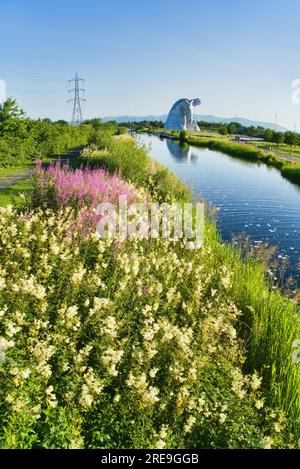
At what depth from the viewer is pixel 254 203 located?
21406 millimetres

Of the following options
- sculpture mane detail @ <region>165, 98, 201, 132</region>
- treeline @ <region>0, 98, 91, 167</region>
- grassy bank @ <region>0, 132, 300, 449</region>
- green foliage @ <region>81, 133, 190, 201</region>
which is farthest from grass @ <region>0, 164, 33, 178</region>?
sculpture mane detail @ <region>165, 98, 201, 132</region>

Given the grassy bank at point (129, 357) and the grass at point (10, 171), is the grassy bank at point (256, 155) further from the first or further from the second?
the grassy bank at point (129, 357)

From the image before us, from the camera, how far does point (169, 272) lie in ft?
21.3

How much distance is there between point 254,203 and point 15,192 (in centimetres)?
1297

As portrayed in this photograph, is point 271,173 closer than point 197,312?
No

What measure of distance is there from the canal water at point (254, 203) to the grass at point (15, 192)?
18.8ft

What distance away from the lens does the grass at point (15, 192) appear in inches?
448

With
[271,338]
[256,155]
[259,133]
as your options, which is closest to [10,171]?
[271,338]

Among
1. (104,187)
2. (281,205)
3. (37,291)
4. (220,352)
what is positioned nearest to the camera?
(37,291)

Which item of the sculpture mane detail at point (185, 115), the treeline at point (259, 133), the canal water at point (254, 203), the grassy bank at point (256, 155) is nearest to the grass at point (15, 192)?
the canal water at point (254, 203)

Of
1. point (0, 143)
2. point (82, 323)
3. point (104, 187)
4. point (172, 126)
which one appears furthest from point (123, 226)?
point (172, 126)

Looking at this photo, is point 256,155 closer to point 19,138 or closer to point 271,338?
point 19,138
